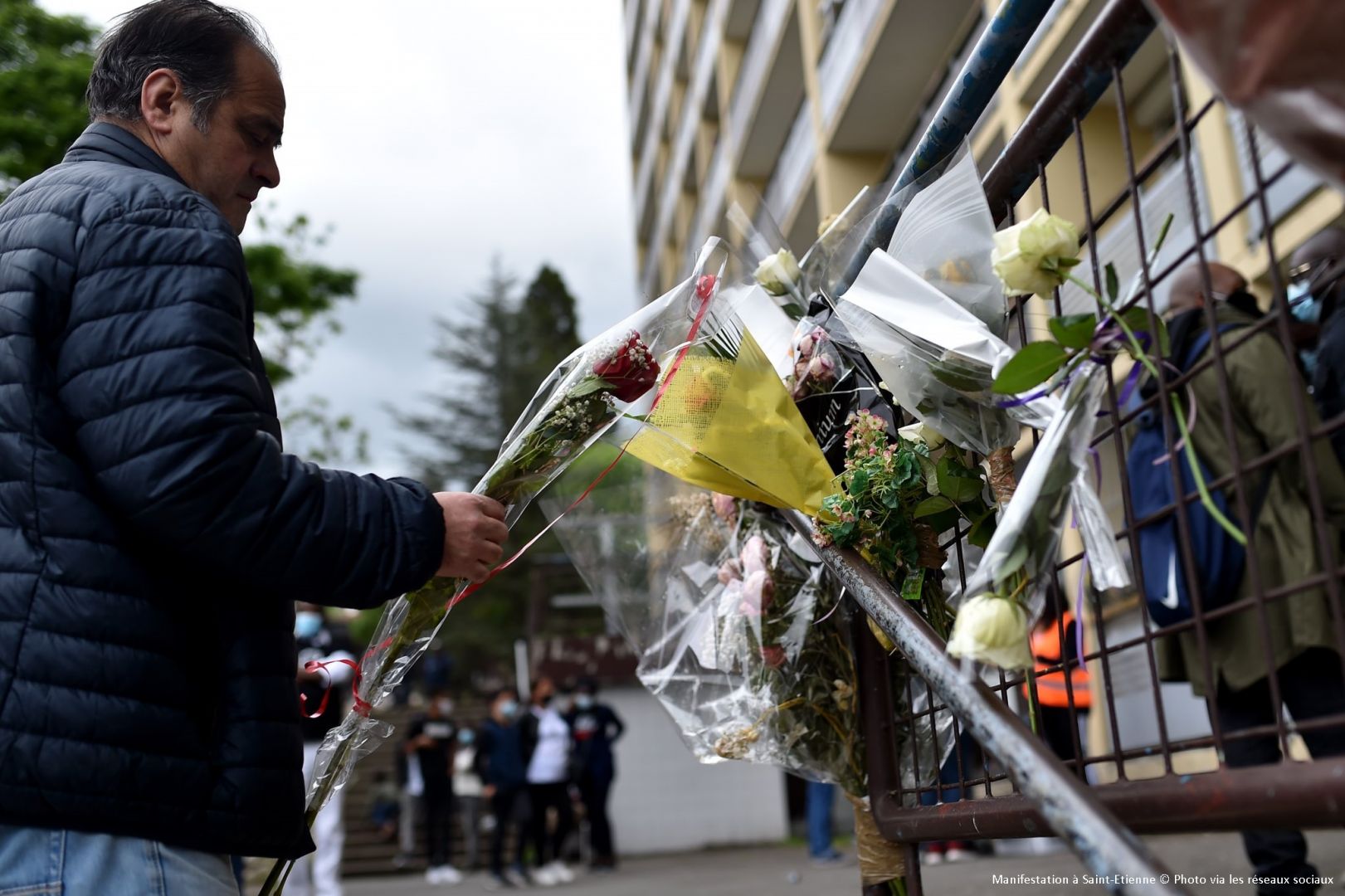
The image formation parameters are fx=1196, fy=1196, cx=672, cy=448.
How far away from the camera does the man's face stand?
77.2 inches

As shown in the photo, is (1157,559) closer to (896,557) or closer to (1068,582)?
(896,557)

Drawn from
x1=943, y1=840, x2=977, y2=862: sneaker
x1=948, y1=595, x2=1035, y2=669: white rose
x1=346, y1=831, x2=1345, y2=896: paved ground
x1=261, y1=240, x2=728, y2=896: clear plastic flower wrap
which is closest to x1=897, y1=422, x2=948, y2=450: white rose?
x1=261, y1=240, x2=728, y2=896: clear plastic flower wrap

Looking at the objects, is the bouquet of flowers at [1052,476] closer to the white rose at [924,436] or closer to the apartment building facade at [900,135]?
the apartment building facade at [900,135]

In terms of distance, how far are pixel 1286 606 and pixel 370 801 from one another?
17714mm

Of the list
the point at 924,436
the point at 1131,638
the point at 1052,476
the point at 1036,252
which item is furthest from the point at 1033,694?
the point at 1036,252

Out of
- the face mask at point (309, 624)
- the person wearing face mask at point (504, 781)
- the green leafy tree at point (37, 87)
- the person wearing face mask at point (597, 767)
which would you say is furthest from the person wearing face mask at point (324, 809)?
the green leafy tree at point (37, 87)

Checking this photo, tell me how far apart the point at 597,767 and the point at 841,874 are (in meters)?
4.81

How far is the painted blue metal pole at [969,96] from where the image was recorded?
180 centimetres

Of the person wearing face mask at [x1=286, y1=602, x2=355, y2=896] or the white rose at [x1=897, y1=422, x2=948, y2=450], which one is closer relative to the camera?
the white rose at [x1=897, y1=422, x2=948, y2=450]

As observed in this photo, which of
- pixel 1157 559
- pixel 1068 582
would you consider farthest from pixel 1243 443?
pixel 1068 582

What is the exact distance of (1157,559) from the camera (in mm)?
3188

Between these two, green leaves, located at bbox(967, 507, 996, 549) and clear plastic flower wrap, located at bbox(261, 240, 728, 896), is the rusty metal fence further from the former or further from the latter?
clear plastic flower wrap, located at bbox(261, 240, 728, 896)

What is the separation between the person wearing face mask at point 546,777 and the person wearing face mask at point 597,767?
0.83 ft

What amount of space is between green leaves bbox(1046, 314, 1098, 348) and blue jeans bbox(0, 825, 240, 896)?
134 cm
